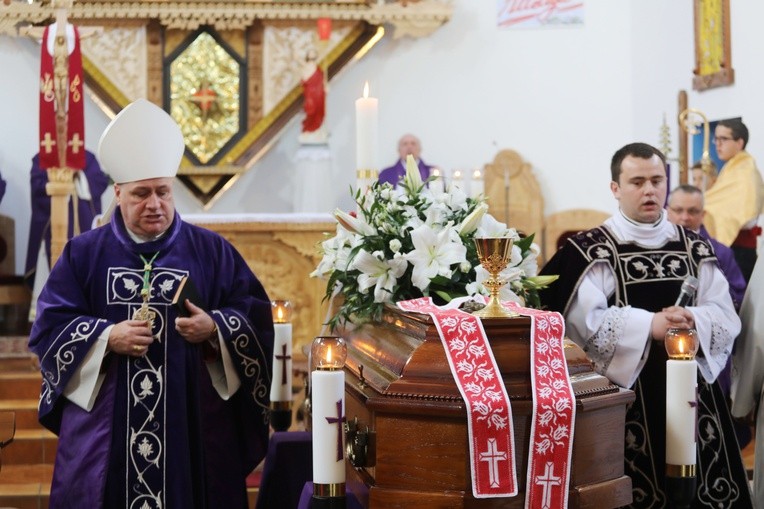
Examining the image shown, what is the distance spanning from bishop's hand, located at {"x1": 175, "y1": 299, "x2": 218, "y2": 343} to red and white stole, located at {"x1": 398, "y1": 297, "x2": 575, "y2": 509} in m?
1.17

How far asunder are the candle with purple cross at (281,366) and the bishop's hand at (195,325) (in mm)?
475

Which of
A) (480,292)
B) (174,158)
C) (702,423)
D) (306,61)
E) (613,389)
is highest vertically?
(306,61)

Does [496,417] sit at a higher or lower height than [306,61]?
lower

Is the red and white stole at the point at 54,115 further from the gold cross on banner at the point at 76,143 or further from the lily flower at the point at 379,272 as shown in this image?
the lily flower at the point at 379,272

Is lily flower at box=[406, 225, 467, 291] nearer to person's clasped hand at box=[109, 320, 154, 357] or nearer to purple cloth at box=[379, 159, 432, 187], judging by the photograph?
person's clasped hand at box=[109, 320, 154, 357]

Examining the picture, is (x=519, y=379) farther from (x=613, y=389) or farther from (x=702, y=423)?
(x=702, y=423)

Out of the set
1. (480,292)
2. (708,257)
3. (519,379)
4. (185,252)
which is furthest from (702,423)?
(185,252)

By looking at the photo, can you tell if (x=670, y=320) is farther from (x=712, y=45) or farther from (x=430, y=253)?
(x=712, y=45)

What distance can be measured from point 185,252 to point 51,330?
19.8 inches

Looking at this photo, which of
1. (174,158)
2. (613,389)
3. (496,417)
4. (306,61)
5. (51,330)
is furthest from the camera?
(306,61)

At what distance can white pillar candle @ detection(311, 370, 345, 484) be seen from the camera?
7.83 ft

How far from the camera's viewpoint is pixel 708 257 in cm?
380

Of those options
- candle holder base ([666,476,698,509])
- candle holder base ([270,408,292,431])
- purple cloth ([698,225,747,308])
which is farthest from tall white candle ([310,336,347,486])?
purple cloth ([698,225,747,308])

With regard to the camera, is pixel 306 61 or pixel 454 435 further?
pixel 306 61
